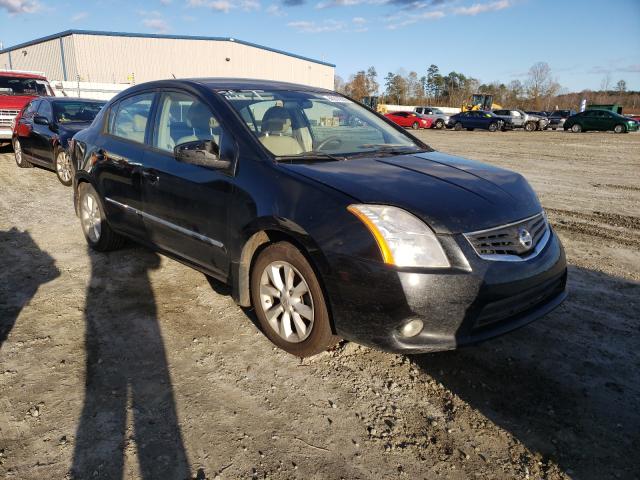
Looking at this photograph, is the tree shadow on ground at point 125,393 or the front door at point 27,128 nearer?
the tree shadow on ground at point 125,393

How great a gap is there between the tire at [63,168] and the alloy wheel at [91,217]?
3742mm

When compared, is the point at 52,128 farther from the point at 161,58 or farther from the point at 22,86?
the point at 161,58

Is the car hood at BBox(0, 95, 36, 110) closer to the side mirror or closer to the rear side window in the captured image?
the rear side window

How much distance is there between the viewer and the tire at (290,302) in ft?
9.19

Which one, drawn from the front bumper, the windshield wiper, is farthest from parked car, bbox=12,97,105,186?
the front bumper

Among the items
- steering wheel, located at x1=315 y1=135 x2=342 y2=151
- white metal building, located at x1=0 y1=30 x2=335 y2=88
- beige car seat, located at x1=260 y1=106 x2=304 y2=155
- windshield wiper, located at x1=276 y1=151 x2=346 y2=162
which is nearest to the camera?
Answer: windshield wiper, located at x1=276 y1=151 x2=346 y2=162

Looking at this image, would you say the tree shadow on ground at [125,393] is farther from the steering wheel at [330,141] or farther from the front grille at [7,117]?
the front grille at [7,117]

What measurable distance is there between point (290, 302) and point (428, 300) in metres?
0.90

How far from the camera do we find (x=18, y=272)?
4.41 metres

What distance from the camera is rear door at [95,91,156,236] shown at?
13.4 feet

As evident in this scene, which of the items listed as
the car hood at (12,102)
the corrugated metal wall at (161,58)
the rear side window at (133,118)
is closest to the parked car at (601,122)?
the corrugated metal wall at (161,58)

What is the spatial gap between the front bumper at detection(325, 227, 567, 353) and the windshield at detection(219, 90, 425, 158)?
3.71 feet

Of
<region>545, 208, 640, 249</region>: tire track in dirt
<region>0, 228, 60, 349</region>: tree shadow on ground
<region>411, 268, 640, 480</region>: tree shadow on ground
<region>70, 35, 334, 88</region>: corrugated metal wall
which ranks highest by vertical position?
<region>70, 35, 334, 88</region>: corrugated metal wall

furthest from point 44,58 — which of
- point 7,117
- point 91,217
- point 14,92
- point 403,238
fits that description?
point 403,238
